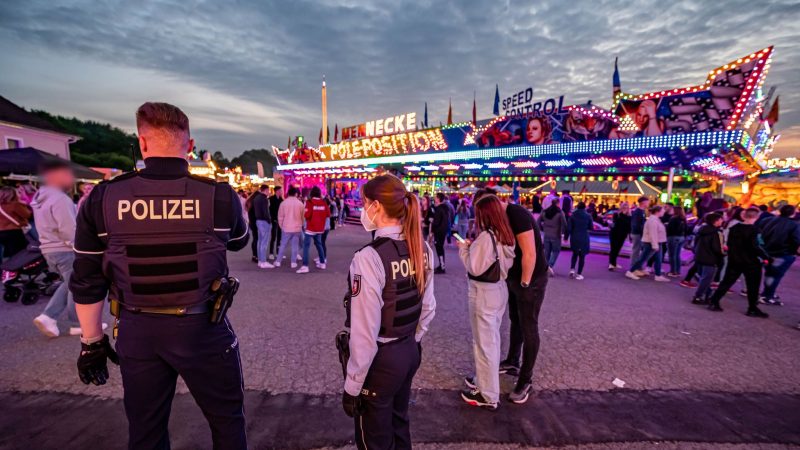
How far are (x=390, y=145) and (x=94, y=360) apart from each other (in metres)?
24.3

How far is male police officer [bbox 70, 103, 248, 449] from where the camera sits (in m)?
1.74

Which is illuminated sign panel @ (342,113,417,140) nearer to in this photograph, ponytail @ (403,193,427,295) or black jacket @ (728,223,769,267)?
black jacket @ (728,223,769,267)

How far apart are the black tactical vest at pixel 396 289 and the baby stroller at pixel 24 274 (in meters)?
6.97

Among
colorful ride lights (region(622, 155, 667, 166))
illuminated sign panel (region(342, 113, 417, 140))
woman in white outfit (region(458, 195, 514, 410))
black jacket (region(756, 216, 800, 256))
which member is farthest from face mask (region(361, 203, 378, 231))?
illuminated sign panel (region(342, 113, 417, 140))

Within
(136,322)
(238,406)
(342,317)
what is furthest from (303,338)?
(136,322)

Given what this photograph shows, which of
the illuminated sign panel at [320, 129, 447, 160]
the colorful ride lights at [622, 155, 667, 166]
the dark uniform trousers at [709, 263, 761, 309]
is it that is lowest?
the dark uniform trousers at [709, 263, 761, 309]

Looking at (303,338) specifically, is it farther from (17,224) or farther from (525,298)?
(17,224)

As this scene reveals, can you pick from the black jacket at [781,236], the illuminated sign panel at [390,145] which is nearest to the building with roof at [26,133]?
the illuminated sign panel at [390,145]

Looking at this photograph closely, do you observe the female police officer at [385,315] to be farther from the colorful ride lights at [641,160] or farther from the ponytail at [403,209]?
the colorful ride lights at [641,160]

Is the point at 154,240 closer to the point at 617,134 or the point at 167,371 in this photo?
the point at 167,371

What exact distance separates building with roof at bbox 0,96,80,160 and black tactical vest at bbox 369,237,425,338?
30159 mm

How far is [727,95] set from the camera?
37.4 feet

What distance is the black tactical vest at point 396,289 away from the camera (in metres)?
1.85

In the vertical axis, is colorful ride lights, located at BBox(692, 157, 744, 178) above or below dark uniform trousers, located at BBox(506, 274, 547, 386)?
above
